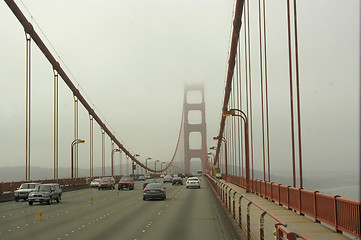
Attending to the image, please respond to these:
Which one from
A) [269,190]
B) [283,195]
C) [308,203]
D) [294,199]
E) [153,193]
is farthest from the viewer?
[153,193]

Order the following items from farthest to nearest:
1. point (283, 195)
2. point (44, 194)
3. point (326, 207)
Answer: point (44, 194) < point (283, 195) < point (326, 207)

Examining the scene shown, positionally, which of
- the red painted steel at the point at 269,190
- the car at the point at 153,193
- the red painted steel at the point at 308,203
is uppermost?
the red painted steel at the point at 308,203

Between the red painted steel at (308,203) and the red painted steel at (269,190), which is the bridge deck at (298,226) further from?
the red painted steel at (269,190)

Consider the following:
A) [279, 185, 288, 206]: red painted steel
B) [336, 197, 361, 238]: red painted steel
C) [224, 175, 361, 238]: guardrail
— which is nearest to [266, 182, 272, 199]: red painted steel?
[224, 175, 361, 238]: guardrail

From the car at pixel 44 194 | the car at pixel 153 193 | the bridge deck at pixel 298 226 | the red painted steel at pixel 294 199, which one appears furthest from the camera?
the car at pixel 153 193

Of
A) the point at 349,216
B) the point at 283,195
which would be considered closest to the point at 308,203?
the point at 349,216

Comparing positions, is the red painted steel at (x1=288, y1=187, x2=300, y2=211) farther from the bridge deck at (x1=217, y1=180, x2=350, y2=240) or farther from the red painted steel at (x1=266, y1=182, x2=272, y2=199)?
the red painted steel at (x1=266, y1=182, x2=272, y2=199)

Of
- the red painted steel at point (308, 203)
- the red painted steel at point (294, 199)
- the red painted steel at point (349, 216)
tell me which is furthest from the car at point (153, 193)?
the red painted steel at point (349, 216)

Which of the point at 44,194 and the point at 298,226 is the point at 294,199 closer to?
the point at 298,226

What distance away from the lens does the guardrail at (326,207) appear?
38.5 ft

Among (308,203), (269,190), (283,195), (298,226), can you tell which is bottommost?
(269,190)

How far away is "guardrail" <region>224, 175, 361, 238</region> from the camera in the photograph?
1175 cm

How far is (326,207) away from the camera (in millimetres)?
14445

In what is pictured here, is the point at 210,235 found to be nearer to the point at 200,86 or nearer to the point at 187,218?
the point at 187,218
